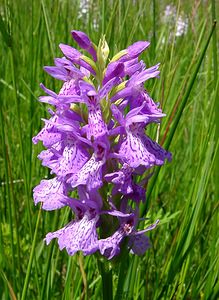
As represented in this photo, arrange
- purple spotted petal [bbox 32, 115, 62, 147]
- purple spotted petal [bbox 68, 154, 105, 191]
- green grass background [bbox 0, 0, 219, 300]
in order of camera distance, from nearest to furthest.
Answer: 1. purple spotted petal [bbox 68, 154, 105, 191]
2. purple spotted petal [bbox 32, 115, 62, 147]
3. green grass background [bbox 0, 0, 219, 300]

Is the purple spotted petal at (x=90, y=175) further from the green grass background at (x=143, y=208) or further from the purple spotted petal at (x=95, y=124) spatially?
the green grass background at (x=143, y=208)

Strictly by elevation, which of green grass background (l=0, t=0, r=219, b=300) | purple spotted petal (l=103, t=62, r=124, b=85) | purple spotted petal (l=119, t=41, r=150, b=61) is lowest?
green grass background (l=0, t=0, r=219, b=300)

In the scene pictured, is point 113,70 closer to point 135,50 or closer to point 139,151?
point 135,50

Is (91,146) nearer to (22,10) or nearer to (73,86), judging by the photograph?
(73,86)

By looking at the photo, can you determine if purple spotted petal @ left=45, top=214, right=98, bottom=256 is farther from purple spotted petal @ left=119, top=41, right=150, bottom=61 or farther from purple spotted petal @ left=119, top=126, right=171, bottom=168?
purple spotted petal @ left=119, top=41, right=150, bottom=61

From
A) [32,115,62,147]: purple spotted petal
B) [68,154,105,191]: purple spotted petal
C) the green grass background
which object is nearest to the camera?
[68,154,105,191]: purple spotted petal

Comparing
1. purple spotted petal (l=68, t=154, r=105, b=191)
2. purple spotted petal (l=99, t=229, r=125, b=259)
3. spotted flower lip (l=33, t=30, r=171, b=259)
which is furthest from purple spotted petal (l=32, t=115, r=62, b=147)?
purple spotted petal (l=99, t=229, r=125, b=259)

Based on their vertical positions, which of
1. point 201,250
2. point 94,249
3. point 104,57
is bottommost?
point 201,250

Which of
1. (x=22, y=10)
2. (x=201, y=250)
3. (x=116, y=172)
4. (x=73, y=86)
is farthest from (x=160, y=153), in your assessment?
(x=22, y=10)

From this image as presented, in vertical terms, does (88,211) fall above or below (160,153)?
below
